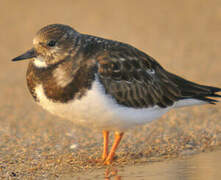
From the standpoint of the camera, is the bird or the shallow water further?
the bird

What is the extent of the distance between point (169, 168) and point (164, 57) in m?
5.77

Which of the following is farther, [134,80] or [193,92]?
[193,92]

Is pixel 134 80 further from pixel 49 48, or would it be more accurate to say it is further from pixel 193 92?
pixel 49 48

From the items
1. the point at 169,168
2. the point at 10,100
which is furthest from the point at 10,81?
the point at 169,168

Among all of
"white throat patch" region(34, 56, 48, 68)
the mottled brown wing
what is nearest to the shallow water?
the mottled brown wing

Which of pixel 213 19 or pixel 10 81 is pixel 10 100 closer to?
pixel 10 81

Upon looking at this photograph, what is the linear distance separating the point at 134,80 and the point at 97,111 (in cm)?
80

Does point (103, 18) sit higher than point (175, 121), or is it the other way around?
point (103, 18)

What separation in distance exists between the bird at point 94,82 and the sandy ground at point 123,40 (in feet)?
1.91

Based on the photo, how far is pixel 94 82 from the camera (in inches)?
222

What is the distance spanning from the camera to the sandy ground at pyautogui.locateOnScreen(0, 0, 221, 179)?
257 inches

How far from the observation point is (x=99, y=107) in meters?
5.65

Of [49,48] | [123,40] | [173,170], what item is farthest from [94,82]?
[123,40]

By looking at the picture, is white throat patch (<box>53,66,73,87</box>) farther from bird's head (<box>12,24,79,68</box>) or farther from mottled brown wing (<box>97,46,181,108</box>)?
mottled brown wing (<box>97,46,181,108</box>)
